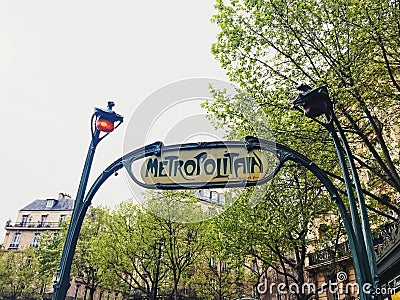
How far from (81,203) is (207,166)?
1709mm

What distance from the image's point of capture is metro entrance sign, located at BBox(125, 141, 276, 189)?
145 inches

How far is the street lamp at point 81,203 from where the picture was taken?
12.8ft

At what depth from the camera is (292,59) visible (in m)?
9.10

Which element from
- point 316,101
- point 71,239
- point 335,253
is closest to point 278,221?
point 335,253

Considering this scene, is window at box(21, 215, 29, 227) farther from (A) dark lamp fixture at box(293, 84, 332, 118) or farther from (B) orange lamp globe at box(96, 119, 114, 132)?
(A) dark lamp fixture at box(293, 84, 332, 118)

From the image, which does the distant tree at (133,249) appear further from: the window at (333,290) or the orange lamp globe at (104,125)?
the orange lamp globe at (104,125)

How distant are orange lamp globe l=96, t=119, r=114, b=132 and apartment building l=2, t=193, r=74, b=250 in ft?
142

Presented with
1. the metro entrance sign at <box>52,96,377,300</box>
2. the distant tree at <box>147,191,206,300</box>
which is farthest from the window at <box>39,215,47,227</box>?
the metro entrance sign at <box>52,96,377,300</box>

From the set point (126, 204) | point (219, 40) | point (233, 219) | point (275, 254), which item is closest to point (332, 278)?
point (275, 254)

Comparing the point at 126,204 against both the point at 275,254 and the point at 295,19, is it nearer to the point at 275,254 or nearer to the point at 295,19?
the point at 275,254

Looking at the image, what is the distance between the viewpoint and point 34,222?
153 ft

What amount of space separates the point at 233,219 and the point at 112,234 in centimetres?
1087

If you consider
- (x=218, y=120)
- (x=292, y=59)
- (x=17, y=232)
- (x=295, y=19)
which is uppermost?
(x=17, y=232)

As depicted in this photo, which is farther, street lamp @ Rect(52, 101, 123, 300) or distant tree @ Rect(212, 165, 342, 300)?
distant tree @ Rect(212, 165, 342, 300)
